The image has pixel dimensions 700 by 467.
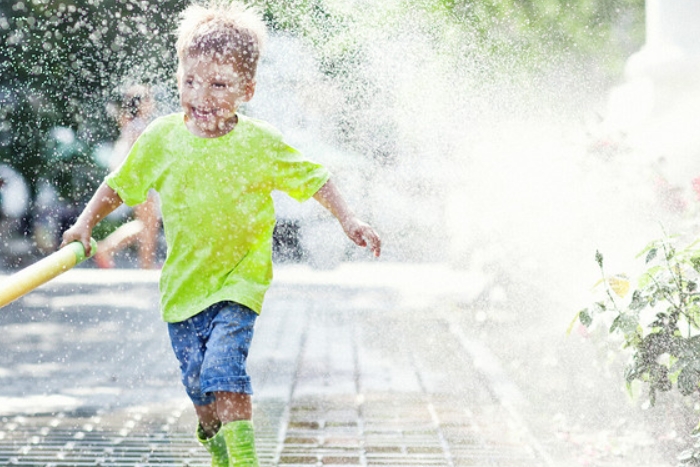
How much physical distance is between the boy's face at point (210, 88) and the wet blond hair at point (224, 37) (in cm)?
2

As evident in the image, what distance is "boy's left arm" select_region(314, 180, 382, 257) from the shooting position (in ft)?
11.5

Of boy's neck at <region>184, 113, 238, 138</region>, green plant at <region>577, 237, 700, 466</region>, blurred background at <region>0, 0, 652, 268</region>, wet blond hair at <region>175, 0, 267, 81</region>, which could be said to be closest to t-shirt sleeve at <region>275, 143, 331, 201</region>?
boy's neck at <region>184, 113, 238, 138</region>

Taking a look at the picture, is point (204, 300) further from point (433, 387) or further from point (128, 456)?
point (433, 387)

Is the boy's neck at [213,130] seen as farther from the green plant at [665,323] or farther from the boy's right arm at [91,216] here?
the green plant at [665,323]

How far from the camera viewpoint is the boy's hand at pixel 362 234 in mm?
3480

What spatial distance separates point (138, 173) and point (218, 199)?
295mm

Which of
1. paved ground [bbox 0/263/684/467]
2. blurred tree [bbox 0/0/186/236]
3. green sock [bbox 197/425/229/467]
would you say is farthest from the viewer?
blurred tree [bbox 0/0/186/236]

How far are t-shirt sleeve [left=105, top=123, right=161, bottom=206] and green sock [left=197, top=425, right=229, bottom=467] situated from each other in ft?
2.75

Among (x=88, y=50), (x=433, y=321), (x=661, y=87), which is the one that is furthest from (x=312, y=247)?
(x=661, y=87)

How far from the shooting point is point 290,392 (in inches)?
237

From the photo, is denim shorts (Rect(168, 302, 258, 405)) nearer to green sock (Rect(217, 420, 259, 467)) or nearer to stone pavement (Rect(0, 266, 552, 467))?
green sock (Rect(217, 420, 259, 467))

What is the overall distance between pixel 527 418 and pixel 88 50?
38.2 ft

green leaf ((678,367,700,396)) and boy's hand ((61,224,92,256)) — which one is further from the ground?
boy's hand ((61,224,92,256))

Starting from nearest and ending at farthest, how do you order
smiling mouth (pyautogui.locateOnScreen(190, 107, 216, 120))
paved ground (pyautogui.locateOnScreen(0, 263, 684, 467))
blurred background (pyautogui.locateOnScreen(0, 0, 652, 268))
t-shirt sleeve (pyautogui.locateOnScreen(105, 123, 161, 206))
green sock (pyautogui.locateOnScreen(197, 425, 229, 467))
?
smiling mouth (pyautogui.locateOnScreen(190, 107, 216, 120)) < t-shirt sleeve (pyautogui.locateOnScreen(105, 123, 161, 206)) < green sock (pyautogui.locateOnScreen(197, 425, 229, 467)) < paved ground (pyautogui.locateOnScreen(0, 263, 684, 467)) < blurred background (pyautogui.locateOnScreen(0, 0, 652, 268))
